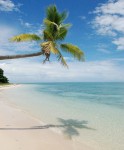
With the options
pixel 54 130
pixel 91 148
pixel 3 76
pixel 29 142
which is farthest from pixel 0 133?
pixel 3 76

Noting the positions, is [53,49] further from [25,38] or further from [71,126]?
[71,126]

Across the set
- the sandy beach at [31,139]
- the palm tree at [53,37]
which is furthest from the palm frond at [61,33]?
the sandy beach at [31,139]

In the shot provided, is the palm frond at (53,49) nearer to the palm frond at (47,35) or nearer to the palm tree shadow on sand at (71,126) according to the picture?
the palm frond at (47,35)

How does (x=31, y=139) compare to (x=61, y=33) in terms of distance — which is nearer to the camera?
(x=31, y=139)

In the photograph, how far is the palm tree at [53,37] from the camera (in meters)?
10.1

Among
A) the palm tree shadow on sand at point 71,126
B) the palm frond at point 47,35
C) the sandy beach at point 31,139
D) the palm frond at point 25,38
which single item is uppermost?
the palm frond at point 47,35

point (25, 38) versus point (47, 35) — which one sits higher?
point (47, 35)

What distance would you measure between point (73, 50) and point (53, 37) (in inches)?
42.9

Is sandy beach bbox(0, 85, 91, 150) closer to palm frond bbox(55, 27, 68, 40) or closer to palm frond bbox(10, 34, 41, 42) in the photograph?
palm frond bbox(10, 34, 41, 42)

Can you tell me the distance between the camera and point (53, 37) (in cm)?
1091

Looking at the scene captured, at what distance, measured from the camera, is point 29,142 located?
814 centimetres

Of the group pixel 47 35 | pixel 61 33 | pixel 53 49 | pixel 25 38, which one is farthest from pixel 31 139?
pixel 61 33

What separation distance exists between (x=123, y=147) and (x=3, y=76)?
8347cm

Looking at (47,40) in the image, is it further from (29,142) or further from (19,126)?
(29,142)
